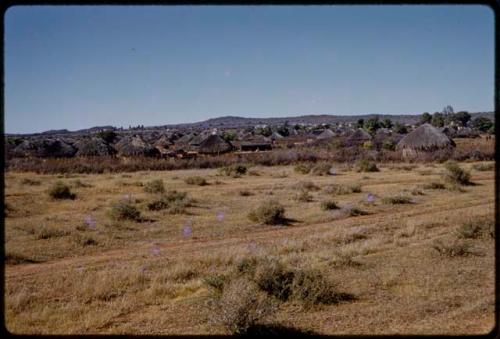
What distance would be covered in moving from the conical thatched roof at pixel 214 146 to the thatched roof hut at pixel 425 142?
1693 centimetres

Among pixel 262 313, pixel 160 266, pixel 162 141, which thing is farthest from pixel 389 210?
pixel 162 141

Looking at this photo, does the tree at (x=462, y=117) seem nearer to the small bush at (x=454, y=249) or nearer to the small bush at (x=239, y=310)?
the small bush at (x=454, y=249)

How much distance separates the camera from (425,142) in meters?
36.5

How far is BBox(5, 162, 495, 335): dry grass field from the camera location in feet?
18.8

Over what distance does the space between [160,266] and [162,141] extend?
55.8m

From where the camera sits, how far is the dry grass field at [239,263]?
5738 mm

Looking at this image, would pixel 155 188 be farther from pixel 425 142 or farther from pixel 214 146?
pixel 214 146

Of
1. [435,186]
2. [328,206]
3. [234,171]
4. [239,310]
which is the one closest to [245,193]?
[328,206]

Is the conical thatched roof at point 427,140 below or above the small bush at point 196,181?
above

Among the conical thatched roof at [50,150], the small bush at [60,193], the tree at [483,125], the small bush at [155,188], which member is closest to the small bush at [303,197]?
the small bush at [155,188]

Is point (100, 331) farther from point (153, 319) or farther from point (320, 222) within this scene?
point (320, 222)

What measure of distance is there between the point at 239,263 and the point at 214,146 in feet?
125

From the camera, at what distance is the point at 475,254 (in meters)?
8.50

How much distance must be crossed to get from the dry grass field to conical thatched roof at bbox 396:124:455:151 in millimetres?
21071
